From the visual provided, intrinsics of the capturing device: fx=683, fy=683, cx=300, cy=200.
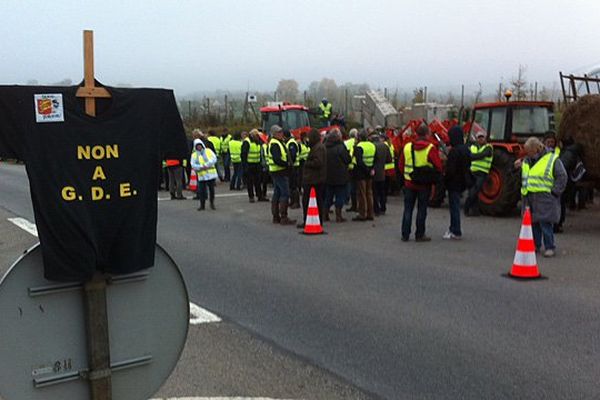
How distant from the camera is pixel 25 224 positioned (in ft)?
45.0

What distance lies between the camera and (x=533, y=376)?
16.9 feet

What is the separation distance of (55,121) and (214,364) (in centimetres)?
325

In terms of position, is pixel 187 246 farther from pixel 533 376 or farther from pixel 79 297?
pixel 79 297

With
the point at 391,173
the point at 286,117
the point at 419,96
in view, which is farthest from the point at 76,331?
the point at 419,96

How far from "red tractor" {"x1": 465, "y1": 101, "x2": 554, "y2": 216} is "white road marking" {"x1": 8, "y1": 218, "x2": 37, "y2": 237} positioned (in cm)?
902

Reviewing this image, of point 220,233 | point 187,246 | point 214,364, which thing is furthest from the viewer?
point 220,233

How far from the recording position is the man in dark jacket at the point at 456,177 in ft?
37.3

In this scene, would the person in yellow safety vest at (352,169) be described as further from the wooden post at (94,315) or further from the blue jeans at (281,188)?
the wooden post at (94,315)

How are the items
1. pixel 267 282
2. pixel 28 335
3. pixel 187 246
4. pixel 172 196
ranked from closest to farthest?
1. pixel 28 335
2. pixel 267 282
3. pixel 187 246
4. pixel 172 196

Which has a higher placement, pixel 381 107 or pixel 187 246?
pixel 381 107

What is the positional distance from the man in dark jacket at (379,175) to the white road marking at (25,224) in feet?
22.5

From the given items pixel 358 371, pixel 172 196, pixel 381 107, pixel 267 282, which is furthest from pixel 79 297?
pixel 381 107

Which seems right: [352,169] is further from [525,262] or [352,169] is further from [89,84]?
[89,84]

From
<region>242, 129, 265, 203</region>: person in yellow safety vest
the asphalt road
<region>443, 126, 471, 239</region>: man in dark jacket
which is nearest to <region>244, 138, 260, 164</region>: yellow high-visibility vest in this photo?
<region>242, 129, 265, 203</region>: person in yellow safety vest
